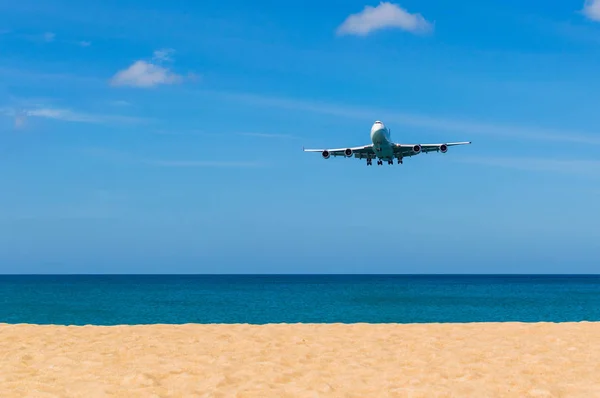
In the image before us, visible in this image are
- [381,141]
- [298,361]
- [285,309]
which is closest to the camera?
[298,361]

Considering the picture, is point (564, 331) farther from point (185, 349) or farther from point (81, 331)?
point (81, 331)

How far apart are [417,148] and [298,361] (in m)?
36.7

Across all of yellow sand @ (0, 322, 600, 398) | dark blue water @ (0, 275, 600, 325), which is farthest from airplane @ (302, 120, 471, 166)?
yellow sand @ (0, 322, 600, 398)

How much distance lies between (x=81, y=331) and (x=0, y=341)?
2610 millimetres

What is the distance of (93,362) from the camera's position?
13.7 m

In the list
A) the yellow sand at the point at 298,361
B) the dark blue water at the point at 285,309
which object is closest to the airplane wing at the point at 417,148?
the dark blue water at the point at 285,309

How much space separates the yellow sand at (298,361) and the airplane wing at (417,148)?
29130mm

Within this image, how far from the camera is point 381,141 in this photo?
46.2 meters

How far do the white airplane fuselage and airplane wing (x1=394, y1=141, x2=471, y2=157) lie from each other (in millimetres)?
909

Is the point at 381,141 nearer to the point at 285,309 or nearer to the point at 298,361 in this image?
the point at 298,361

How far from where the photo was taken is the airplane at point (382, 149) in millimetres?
46375

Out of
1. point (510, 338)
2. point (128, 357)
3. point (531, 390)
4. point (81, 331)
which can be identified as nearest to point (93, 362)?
point (128, 357)

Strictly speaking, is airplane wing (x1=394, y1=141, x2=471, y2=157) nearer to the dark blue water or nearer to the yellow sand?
the dark blue water

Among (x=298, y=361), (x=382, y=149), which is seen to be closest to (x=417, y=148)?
(x=382, y=149)
